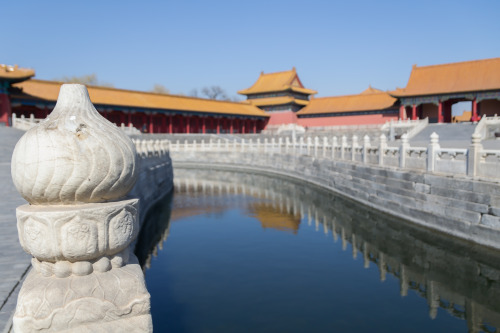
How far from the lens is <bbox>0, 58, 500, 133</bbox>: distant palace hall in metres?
29.1

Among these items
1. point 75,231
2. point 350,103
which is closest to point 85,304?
point 75,231

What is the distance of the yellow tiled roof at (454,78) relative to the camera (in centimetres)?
3044

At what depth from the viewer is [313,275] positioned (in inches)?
315

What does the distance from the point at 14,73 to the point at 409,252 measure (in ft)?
87.5

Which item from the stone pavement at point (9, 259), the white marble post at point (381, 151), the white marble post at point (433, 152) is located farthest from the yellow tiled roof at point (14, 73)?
the white marble post at point (433, 152)

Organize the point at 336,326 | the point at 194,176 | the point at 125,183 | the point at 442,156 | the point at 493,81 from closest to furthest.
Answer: the point at 125,183 → the point at 336,326 → the point at 442,156 → the point at 194,176 → the point at 493,81

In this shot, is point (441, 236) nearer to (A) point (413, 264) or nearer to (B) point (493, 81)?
(A) point (413, 264)

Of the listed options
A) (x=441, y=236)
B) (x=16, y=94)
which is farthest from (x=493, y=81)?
(x=16, y=94)

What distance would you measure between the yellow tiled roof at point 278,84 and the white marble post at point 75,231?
43.8m

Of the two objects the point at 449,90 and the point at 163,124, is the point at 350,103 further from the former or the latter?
the point at 163,124

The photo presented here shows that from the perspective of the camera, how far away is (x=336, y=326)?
5.87 metres

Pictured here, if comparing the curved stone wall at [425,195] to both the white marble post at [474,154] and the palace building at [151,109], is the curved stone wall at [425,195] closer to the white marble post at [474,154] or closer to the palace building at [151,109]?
the white marble post at [474,154]

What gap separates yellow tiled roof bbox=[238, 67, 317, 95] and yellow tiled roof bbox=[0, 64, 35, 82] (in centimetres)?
2778

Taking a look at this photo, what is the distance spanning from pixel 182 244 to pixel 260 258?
250 centimetres
